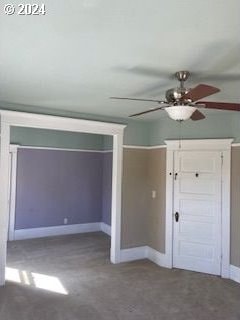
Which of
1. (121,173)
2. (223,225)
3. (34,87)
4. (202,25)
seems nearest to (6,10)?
(202,25)

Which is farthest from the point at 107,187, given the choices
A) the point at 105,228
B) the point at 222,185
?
the point at 222,185

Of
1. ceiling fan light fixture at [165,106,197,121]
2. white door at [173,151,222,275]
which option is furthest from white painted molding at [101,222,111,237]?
ceiling fan light fixture at [165,106,197,121]

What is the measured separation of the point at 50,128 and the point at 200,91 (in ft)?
8.59

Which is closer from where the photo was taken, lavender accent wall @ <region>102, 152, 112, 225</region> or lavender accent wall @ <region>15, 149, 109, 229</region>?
lavender accent wall @ <region>15, 149, 109, 229</region>

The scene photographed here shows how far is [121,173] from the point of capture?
15.1ft

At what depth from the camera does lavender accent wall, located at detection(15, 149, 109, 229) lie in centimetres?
605

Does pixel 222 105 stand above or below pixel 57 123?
below

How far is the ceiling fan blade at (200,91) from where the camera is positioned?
1.90m

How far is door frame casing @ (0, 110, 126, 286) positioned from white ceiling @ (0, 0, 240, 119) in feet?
2.30

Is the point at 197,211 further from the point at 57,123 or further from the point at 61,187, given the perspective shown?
the point at 61,187

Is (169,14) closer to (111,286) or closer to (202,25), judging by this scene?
(202,25)

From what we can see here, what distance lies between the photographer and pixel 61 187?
6.49 m

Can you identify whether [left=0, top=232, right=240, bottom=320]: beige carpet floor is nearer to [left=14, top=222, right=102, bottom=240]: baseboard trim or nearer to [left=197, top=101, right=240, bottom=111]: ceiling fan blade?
[left=14, top=222, right=102, bottom=240]: baseboard trim

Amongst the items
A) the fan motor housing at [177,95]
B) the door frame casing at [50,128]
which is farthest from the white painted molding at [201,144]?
the fan motor housing at [177,95]
